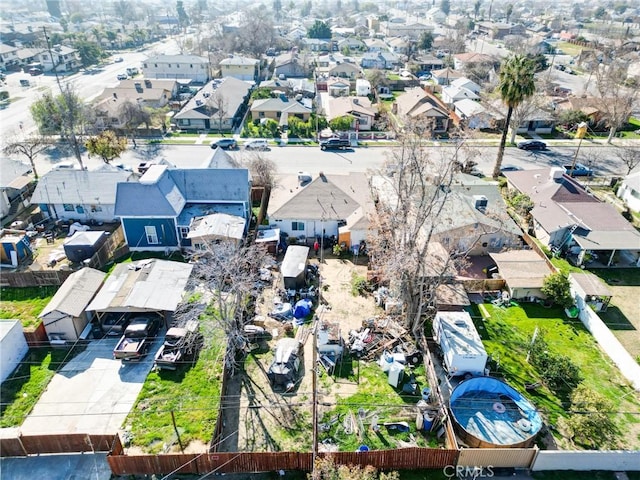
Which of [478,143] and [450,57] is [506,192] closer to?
[478,143]

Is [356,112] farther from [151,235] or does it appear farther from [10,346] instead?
[10,346]

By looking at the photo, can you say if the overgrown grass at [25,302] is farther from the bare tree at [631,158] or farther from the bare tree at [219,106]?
the bare tree at [631,158]

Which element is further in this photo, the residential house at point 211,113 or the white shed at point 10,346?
the residential house at point 211,113

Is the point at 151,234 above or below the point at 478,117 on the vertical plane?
below

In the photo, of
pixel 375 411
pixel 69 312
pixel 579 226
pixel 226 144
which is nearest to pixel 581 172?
pixel 579 226

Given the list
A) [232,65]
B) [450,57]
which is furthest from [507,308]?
[450,57]

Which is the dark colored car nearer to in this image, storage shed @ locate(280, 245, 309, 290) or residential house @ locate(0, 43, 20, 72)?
storage shed @ locate(280, 245, 309, 290)

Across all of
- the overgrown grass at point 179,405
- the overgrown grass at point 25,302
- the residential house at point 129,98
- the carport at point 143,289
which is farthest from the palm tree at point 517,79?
the residential house at point 129,98
